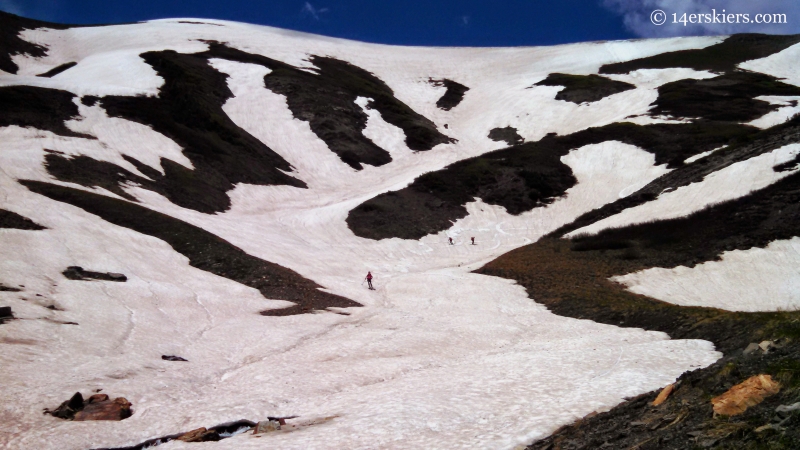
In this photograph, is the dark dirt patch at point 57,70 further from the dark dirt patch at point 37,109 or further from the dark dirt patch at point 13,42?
the dark dirt patch at point 37,109

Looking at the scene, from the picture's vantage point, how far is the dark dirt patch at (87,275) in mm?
30547

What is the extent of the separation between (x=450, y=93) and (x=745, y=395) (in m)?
114

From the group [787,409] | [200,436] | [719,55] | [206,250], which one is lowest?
[206,250]

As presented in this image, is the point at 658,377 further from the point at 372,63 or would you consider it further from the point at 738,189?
the point at 372,63

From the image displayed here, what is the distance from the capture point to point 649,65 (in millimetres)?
121375

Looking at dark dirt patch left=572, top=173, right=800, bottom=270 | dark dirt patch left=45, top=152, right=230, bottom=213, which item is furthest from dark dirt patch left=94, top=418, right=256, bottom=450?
dark dirt patch left=45, top=152, right=230, bottom=213

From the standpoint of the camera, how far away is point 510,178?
72938mm

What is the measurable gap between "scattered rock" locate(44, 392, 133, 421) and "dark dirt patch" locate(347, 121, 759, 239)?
40.6 m

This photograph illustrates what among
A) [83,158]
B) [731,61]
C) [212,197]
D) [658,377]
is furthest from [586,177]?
[731,61]

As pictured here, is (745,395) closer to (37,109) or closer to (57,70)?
(37,109)

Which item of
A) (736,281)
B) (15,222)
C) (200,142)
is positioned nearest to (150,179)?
(200,142)

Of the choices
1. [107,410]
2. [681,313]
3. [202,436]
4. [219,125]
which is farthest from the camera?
[219,125]

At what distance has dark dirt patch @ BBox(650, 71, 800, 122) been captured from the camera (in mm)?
86125

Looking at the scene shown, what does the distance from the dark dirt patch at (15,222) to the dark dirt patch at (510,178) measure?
28.5 meters
